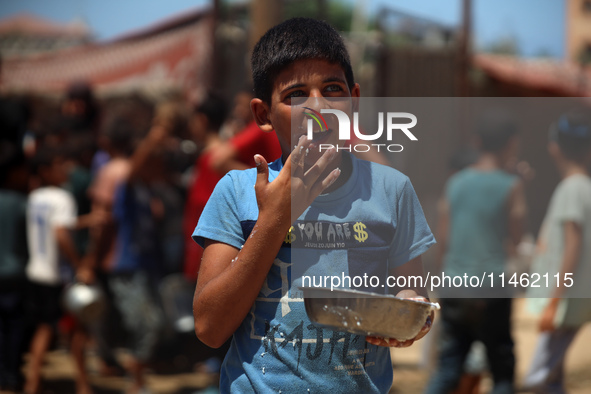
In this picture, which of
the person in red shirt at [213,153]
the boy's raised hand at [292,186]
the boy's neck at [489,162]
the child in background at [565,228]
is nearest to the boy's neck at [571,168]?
the child in background at [565,228]

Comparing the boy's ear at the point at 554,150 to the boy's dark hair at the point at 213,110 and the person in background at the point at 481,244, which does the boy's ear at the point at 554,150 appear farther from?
the boy's dark hair at the point at 213,110

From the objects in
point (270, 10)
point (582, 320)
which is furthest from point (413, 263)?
point (270, 10)

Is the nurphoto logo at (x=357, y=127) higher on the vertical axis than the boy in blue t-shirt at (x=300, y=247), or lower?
higher

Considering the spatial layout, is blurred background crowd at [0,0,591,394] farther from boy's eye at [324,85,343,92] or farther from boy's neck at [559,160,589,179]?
boy's eye at [324,85,343,92]

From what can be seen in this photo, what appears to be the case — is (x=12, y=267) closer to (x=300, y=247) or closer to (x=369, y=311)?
(x=300, y=247)

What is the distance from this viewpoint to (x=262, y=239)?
1.30 meters

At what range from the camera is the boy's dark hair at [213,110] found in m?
4.31

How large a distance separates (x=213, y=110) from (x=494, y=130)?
5.83 ft

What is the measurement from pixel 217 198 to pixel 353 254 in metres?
0.30

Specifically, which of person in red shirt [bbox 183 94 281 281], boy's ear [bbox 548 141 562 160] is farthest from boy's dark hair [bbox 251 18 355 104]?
boy's ear [bbox 548 141 562 160]

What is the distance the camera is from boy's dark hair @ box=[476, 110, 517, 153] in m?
3.06

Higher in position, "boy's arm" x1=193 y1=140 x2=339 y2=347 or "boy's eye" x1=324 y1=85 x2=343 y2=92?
"boy's eye" x1=324 y1=85 x2=343 y2=92

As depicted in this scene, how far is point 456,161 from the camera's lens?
3.60m

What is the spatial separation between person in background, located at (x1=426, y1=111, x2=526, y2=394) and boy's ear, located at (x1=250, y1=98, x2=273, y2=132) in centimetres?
215
